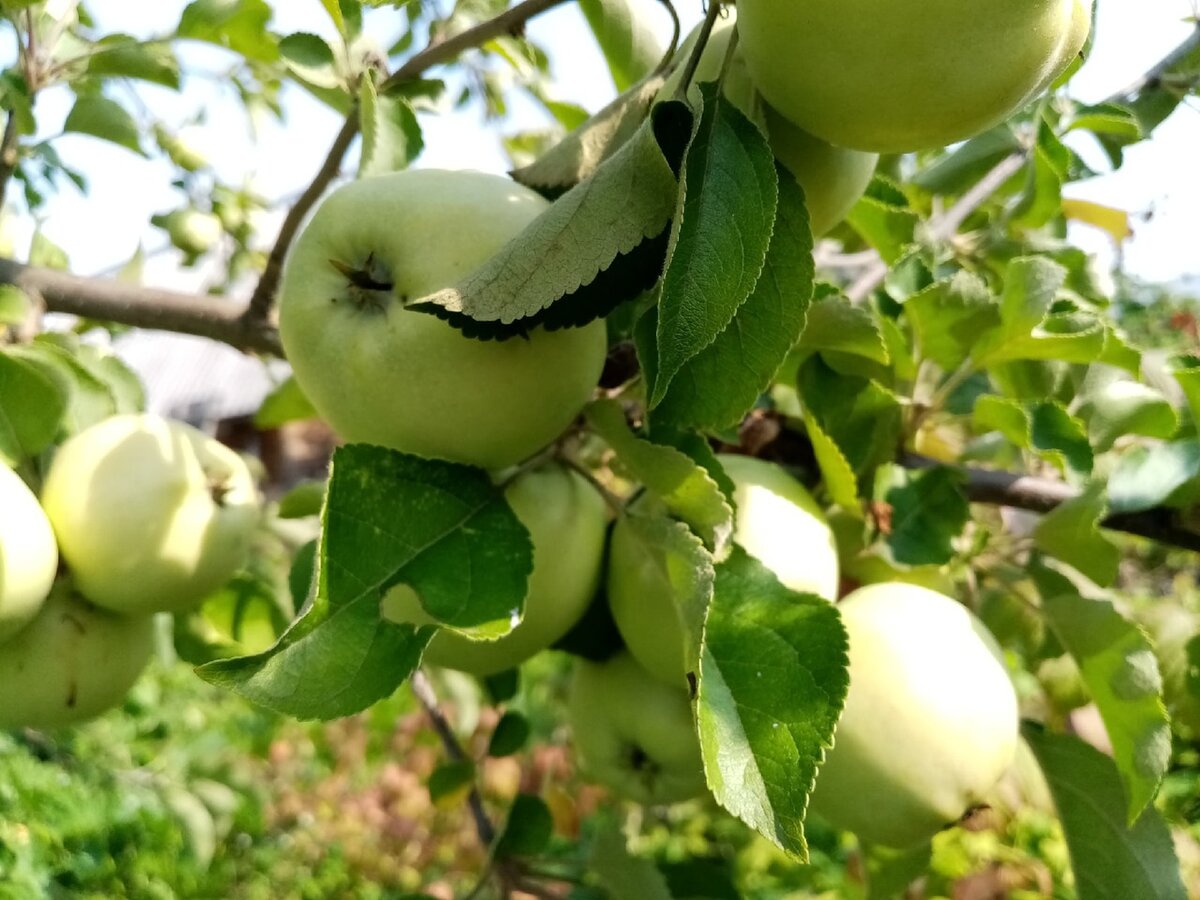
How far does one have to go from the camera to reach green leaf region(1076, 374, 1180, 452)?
30.7 inches

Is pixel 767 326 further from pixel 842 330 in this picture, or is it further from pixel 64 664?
A: pixel 64 664

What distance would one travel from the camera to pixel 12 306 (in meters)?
0.79

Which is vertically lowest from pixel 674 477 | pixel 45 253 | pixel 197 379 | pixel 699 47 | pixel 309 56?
pixel 197 379

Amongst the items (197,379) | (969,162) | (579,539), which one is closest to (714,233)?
(579,539)

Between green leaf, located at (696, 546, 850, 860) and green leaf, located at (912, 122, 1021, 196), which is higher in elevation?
green leaf, located at (912, 122, 1021, 196)

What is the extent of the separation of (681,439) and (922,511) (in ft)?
0.82

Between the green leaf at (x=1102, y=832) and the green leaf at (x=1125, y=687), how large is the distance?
0.17 ft

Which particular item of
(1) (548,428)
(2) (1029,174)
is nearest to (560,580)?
(1) (548,428)

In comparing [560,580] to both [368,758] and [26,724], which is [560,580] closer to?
[26,724]

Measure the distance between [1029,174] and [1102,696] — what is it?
0.48 m

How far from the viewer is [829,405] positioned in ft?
2.38

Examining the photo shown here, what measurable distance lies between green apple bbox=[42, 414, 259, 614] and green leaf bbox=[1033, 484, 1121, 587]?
0.63 m

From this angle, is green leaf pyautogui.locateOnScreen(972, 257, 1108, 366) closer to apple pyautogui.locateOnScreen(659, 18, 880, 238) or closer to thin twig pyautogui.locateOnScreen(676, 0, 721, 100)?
apple pyautogui.locateOnScreen(659, 18, 880, 238)

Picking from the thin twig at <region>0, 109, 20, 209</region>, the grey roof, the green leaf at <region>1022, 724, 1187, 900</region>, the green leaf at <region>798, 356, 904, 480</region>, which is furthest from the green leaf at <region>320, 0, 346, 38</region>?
the grey roof
